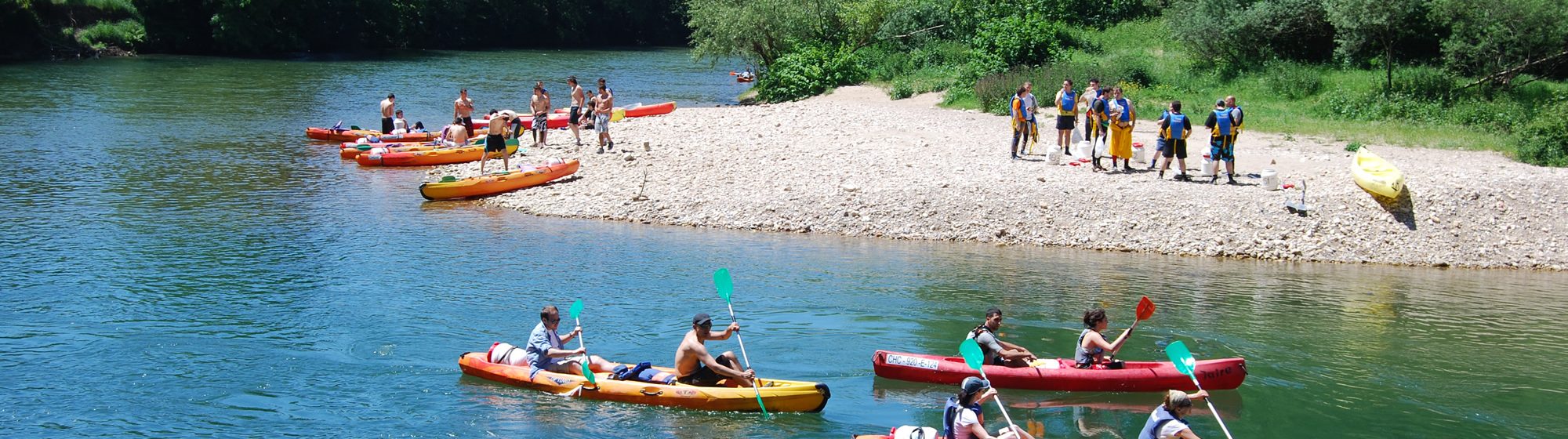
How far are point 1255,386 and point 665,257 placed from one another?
28.8 feet

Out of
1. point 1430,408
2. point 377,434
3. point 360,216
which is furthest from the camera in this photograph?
point 360,216

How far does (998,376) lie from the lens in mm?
12867

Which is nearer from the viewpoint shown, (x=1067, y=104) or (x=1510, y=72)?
(x=1067, y=104)

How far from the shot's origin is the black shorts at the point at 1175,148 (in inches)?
812

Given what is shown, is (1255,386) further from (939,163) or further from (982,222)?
(939,163)

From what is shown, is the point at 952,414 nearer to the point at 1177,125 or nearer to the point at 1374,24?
the point at 1177,125

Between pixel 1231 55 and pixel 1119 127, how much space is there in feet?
41.0

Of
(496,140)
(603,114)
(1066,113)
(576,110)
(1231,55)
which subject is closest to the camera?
(1066,113)

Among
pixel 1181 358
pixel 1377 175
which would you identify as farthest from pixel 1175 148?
pixel 1181 358

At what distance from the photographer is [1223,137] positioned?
800 inches

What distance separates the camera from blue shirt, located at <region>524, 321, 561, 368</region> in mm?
12938

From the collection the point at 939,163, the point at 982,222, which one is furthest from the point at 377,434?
the point at 939,163

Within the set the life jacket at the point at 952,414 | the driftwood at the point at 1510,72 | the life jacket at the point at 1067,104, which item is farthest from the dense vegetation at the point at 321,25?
the life jacket at the point at 952,414

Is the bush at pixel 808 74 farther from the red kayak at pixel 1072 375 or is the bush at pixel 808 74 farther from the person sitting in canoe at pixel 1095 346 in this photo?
the person sitting in canoe at pixel 1095 346
